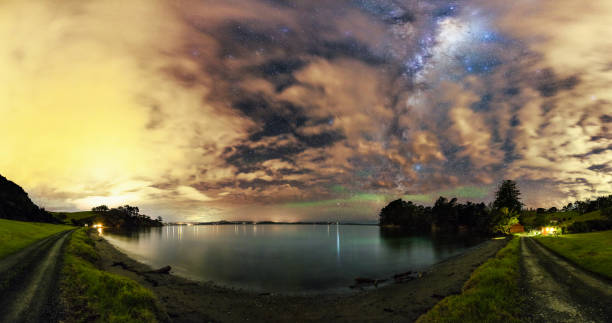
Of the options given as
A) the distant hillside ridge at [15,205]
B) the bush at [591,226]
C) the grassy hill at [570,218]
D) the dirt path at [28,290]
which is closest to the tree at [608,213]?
the bush at [591,226]

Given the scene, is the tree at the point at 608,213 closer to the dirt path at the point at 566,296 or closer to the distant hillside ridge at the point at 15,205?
the dirt path at the point at 566,296

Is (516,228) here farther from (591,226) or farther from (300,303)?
(300,303)

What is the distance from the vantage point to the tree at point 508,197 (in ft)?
370

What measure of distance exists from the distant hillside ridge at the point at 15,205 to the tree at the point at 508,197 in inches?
8015

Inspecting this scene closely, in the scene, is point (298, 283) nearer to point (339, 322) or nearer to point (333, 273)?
point (333, 273)

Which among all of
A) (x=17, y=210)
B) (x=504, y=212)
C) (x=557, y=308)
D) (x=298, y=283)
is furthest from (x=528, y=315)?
(x=17, y=210)

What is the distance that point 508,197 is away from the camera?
114 meters

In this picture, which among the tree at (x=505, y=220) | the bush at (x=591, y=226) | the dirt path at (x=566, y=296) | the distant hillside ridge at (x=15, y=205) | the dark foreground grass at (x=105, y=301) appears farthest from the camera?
the tree at (x=505, y=220)

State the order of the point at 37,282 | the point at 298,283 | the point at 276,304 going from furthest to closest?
the point at 298,283
the point at 276,304
the point at 37,282

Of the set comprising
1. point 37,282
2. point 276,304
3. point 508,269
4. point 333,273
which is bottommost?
point 333,273

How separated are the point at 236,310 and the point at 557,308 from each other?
2371cm

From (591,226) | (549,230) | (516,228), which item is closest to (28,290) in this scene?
(591,226)

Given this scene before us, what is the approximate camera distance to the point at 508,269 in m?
24.3

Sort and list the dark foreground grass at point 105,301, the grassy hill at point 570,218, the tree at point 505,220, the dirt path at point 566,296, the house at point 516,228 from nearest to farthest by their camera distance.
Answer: the dirt path at point 566,296
the dark foreground grass at point 105,301
the grassy hill at point 570,218
the tree at point 505,220
the house at point 516,228
